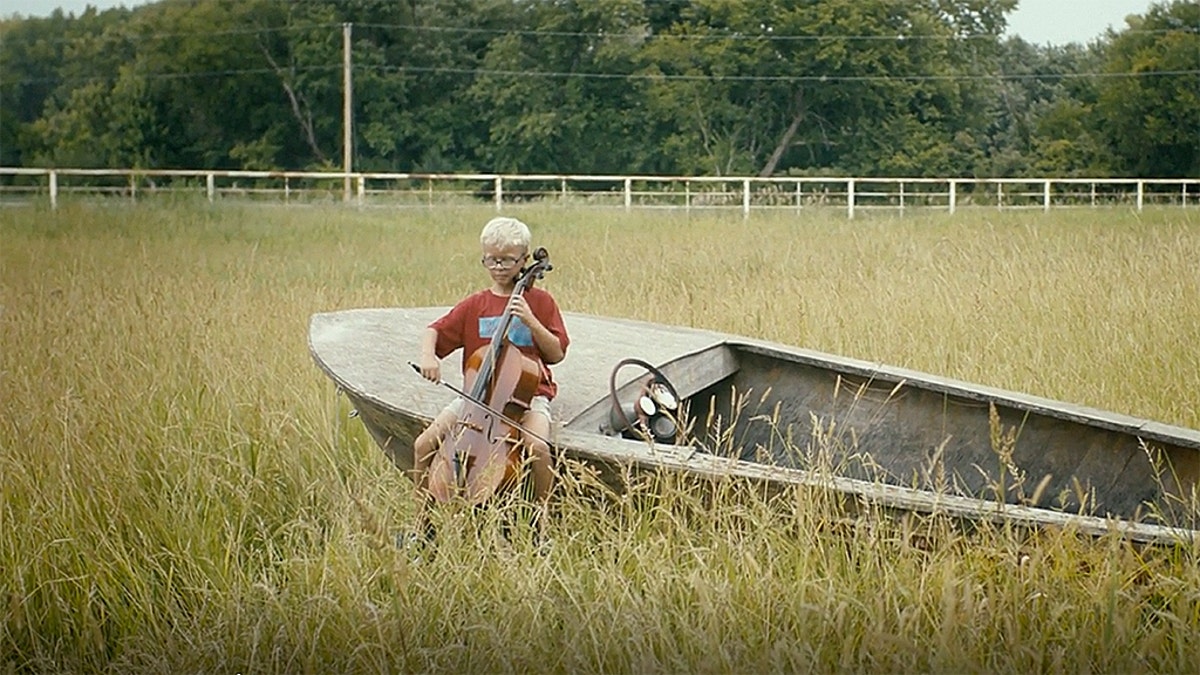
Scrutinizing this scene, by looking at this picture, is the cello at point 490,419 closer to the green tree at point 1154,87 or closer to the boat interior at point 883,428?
the boat interior at point 883,428

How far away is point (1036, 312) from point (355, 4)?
6.54 ft

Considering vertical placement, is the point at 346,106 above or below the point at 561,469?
above

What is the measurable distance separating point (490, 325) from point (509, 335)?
1.5 inches

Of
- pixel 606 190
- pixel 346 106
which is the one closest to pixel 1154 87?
pixel 606 190

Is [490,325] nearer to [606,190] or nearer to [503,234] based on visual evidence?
[503,234]

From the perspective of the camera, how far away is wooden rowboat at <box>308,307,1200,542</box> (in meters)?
2.38

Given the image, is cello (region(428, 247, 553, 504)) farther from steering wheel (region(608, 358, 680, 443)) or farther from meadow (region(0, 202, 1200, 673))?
steering wheel (region(608, 358, 680, 443))

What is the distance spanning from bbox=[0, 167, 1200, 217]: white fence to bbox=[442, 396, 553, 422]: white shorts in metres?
1.44

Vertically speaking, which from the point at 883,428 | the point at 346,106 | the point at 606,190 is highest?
the point at 346,106

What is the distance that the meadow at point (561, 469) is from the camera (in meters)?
2.32

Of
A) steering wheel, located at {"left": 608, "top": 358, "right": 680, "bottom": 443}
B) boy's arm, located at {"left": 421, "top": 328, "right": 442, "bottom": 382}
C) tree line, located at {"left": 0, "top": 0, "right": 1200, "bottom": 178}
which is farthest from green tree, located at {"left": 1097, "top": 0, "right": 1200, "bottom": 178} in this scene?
boy's arm, located at {"left": 421, "top": 328, "right": 442, "bottom": 382}

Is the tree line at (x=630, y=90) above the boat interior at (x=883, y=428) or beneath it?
above

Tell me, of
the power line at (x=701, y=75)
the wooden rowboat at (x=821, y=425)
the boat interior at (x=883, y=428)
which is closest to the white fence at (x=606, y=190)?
the power line at (x=701, y=75)

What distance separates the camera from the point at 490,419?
2.54 metres
